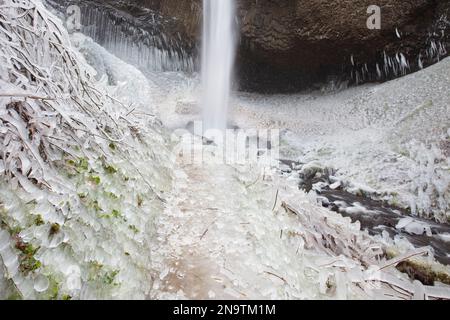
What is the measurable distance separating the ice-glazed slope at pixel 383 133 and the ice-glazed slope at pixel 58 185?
4.75 metres

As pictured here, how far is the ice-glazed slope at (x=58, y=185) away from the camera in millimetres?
802

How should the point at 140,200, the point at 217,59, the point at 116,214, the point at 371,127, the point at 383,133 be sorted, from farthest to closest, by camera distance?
the point at 217,59 → the point at 371,127 → the point at 383,133 → the point at 140,200 → the point at 116,214

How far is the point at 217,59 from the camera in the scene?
10.5 meters

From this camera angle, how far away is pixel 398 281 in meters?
1.37

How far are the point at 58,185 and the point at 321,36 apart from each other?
33.3ft

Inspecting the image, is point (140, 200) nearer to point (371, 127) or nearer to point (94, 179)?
point (94, 179)

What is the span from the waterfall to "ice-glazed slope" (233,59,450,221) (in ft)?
2.45

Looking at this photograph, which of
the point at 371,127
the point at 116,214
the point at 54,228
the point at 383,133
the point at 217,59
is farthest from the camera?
the point at 217,59

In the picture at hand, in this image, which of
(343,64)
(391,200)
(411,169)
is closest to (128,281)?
(391,200)

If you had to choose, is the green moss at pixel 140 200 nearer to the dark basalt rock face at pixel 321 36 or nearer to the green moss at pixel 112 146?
the green moss at pixel 112 146

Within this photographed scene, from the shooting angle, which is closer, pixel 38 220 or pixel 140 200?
pixel 38 220

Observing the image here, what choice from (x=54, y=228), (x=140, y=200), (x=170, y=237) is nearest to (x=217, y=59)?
(x=140, y=200)

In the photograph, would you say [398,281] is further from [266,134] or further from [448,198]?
[266,134]

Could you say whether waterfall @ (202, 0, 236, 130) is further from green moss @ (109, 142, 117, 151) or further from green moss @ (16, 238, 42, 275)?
green moss @ (16, 238, 42, 275)
